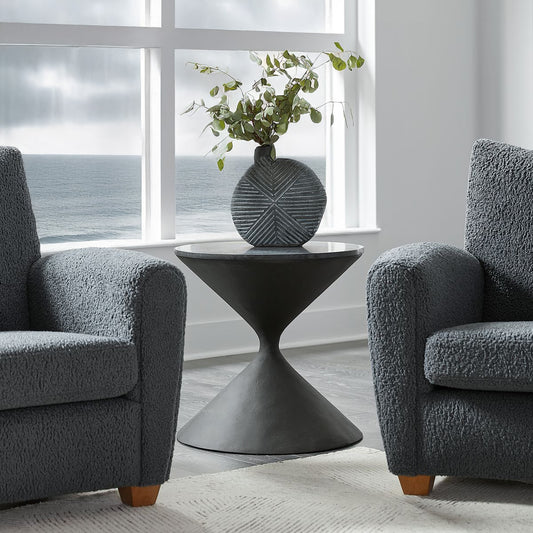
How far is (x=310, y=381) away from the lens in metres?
3.85

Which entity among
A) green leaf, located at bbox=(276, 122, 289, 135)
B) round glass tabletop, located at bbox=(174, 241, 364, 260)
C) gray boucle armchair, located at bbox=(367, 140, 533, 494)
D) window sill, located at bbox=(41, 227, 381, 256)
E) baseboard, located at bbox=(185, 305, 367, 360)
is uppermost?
green leaf, located at bbox=(276, 122, 289, 135)

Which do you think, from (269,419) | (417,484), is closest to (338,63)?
(269,419)

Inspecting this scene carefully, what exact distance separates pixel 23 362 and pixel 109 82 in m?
2.30

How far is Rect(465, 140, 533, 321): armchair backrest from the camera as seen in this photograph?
271 centimetres

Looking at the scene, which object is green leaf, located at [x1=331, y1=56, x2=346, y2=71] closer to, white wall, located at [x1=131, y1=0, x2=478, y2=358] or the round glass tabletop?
the round glass tabletop

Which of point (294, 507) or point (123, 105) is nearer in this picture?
point (294, 507)

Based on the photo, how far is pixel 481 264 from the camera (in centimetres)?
278

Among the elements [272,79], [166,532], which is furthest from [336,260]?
[272,79]

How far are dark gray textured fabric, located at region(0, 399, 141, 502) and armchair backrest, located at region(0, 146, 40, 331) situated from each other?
0.49 metres

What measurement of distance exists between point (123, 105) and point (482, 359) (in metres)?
2.42

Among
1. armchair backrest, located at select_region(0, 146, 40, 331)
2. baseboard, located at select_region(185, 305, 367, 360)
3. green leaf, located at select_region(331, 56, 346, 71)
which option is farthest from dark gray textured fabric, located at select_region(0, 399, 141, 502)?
baseboard, located at select_region(185, 305, 367, 360)

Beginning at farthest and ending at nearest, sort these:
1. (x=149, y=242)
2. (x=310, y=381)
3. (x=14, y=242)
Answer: (x=149, y=242)
(x=310, y=381)
(x=14, y=242)

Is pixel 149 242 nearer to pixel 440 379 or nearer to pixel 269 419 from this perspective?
pixel 269 419

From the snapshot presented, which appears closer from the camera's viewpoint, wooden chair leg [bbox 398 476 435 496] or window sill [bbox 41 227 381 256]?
wooden chair leg [bbox 398 476 435 496]
